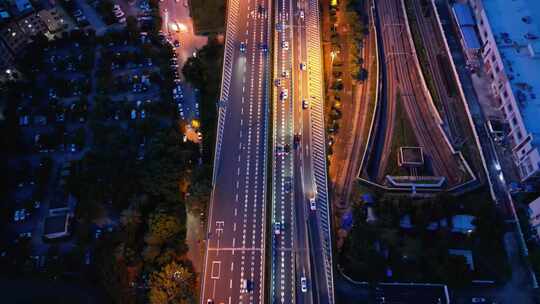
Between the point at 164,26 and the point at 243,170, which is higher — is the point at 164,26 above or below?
above

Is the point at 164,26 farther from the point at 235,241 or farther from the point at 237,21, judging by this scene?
the point at 235,241

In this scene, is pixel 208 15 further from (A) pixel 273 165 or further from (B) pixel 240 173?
(A) pixel 273 165

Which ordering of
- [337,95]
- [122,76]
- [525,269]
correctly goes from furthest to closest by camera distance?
[122,76] < [337,95] < [525,269]

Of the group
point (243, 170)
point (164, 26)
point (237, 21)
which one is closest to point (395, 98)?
point (243, 170)

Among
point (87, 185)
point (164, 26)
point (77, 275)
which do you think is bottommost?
point (77, 275)

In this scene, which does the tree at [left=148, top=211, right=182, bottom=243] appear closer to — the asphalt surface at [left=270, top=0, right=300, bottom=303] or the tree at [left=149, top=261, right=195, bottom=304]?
the tree at [left=149, top=261, right=195, bottom=304]

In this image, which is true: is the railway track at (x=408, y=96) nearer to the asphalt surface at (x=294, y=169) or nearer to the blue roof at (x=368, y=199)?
the blue roof at (x=368, y=199)

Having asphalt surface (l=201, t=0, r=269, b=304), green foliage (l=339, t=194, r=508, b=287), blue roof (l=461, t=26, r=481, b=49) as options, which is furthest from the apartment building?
asphalt surface (l=201, t=0, r=269, b=304)

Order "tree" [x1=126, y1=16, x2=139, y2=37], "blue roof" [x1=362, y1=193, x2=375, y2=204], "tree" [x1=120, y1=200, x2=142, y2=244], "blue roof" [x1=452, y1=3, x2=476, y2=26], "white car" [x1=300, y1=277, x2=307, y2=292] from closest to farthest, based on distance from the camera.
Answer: "white car" [x1=300, y1=277, x2=307, y2=292], "tree" [x1=120, y1=200, x2=142, y2=244], "blue roof" [x1=362, y1=193, x2=375, y2=204], "blue roof" [x1=452, y1=3, x2=476, y2=26], "tree" [x1=126, y1=16, x2=139, y2=37]
